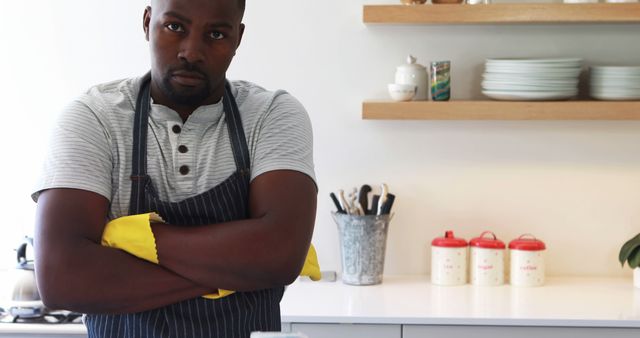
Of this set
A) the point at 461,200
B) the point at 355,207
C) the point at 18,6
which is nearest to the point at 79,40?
the point at 18,6

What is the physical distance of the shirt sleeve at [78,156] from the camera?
169 cm

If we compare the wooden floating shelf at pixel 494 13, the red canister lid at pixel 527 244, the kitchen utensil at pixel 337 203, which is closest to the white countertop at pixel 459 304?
the red canister lid at pixel 527 244

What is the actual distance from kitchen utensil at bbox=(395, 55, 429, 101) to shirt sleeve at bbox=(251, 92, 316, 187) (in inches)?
49.9

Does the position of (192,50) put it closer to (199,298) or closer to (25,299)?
(199,298)

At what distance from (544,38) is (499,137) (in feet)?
1.19

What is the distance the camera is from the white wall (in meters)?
3.22

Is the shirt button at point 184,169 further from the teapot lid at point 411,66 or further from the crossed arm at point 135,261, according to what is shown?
the teapot lid at point 411,66

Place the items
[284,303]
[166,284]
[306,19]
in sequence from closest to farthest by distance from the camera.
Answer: [166,284] → [284,303] → [306,19]

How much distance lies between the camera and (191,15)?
1704mm

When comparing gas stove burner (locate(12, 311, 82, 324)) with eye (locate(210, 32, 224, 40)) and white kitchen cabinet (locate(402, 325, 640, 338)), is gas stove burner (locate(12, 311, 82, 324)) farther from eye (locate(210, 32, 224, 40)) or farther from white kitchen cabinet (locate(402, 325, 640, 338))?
eye (locate(210, 32, 224, 40))

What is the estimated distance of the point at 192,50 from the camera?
5.57 feet

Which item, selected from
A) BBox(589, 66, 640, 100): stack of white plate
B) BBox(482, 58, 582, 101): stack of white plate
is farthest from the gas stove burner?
BBox(589, 66, 640, 100): stack of white plate

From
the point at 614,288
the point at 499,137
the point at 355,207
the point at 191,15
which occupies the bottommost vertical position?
the point at 614,288

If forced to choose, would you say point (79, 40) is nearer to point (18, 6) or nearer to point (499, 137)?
point (18, 6)
